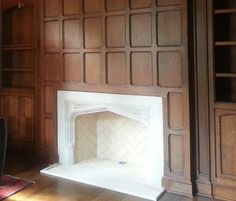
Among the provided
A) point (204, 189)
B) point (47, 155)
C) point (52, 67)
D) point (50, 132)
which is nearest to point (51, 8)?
Answer: point (52, 67)

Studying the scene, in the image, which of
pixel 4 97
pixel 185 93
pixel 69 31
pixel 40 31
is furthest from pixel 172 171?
pixel 4 97

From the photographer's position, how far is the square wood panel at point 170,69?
3.56 meters

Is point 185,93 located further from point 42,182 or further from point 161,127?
point 42,182

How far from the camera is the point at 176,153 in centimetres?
366

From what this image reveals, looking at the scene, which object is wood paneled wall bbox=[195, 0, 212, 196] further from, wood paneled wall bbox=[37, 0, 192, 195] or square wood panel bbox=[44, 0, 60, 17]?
square wood panel bbox=[44, 0, 60, 17]

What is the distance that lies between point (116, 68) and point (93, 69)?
0.33m

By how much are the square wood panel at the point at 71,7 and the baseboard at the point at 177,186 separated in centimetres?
229

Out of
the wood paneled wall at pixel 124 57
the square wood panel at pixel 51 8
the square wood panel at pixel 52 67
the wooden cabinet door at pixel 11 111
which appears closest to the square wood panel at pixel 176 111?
the wood paneled wall at pixel 124 57

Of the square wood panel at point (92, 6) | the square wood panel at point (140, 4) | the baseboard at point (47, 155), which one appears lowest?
the baseboard at point (47, 155)

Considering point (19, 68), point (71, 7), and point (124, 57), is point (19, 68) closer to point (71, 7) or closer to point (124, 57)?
point (71, 7)

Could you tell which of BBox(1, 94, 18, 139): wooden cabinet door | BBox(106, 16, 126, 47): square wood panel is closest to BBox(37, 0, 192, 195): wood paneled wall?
BBox(106, 16, 126, 47): square wood panel

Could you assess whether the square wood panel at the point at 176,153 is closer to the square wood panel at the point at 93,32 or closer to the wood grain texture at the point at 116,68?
the wood grain texture at the point at 116,68

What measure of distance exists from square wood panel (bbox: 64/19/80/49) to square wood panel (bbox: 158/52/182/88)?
1.16 meters

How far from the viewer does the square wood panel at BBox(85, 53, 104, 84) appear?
160 inches
